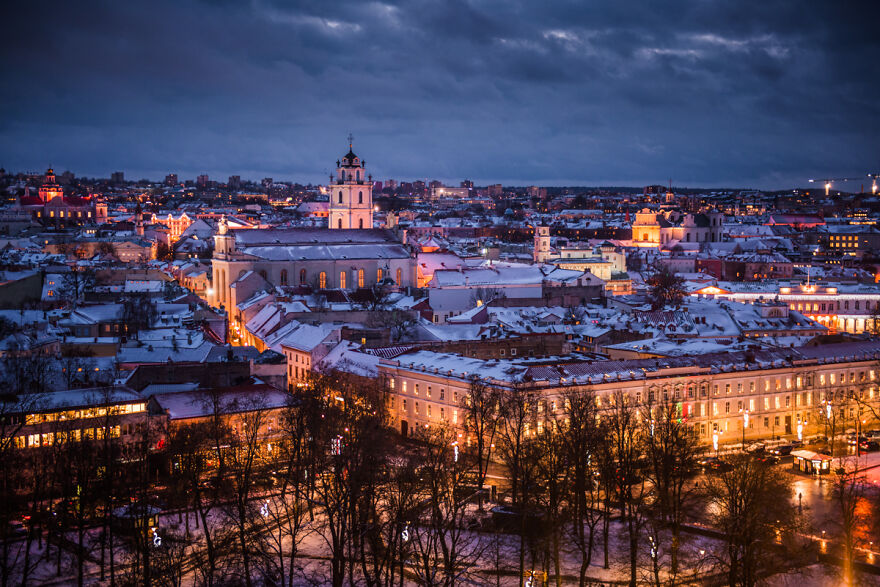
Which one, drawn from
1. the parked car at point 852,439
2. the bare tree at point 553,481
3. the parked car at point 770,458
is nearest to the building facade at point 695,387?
the parked car at point 852,439

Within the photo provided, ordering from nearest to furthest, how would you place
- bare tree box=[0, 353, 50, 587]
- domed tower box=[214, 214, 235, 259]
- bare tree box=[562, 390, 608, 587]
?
bare tree box=[0, 353, 50, 587]
bare tree box=[562, 390, 608, 587]
domed tower box=[214, 214, 235, 259]

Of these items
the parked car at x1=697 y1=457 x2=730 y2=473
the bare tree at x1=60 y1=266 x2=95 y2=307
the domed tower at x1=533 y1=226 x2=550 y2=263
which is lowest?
the parked car at x1=697 y1=457 x2=730 y2=473

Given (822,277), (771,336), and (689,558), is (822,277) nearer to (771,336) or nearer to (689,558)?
(771,336)

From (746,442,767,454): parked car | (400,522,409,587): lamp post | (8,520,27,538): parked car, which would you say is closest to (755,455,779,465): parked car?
(746,442,767,454): parked car

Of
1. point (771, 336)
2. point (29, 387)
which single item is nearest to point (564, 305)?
point (771, 336)

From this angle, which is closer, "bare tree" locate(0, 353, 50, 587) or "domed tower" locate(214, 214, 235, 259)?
"bare tree" locate(0, 353, 50, 587)

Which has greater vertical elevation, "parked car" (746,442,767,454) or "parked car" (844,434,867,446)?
"parked car" (844,434,867,446)

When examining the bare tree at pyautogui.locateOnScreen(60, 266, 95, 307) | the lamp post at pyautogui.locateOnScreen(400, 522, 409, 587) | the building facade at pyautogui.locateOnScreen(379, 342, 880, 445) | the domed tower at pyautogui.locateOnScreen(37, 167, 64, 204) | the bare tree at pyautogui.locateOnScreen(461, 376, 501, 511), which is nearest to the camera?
the lamp post at pyautogui.locateOnScreen(400, 522, 409, 587)

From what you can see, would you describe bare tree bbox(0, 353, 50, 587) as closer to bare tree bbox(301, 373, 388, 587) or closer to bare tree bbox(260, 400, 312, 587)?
bare tree bbox(260, 400, 312, 587)
